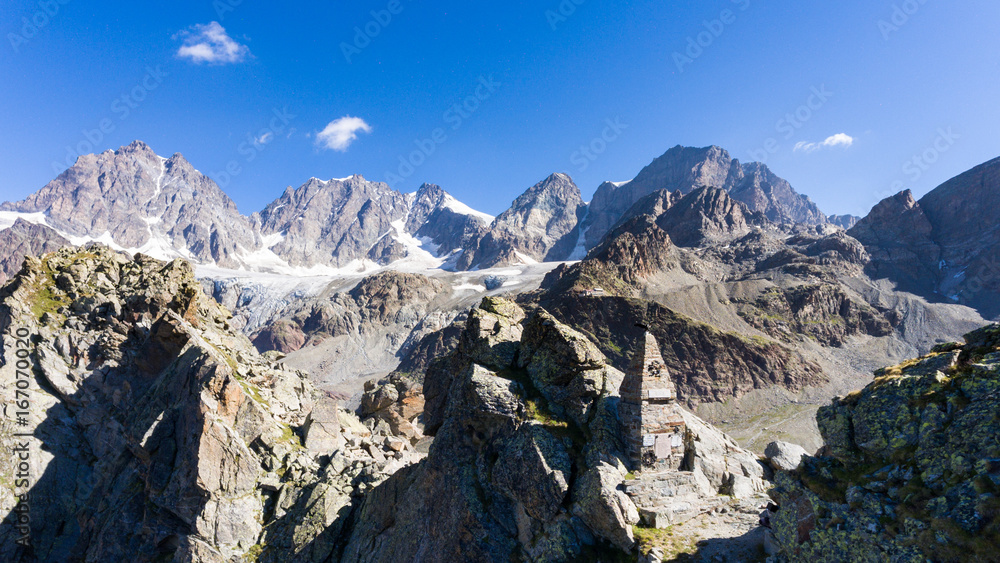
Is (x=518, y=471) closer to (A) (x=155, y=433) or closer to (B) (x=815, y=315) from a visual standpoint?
(A) (x=155, y=433)

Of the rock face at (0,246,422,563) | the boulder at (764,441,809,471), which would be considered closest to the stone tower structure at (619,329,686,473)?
the boulder at (764,441,809,471)

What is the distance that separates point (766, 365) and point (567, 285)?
7980 centimetres

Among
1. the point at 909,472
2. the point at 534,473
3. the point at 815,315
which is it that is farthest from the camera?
the point at 815,315

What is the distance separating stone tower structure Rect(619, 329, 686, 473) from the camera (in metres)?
15.3

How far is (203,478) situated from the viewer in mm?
25156

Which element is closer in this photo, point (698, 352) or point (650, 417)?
point (650, 417)

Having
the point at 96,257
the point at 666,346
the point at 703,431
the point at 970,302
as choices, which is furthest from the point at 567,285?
the point at 970,302

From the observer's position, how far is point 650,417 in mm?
15492

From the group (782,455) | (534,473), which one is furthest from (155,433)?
(782,455)

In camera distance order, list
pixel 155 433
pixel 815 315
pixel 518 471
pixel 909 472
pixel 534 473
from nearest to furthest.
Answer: pixel 909 472 → pixel 534 473 → pixel 518 471 → pixel 155 433 → pixel 815 315

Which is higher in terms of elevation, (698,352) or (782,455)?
(698,352)

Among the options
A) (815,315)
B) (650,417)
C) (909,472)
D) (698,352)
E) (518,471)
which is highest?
(815,315)

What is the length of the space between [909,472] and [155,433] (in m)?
37.2

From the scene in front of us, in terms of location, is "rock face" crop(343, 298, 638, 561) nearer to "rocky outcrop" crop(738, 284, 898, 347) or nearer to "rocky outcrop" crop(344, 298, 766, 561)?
"rocky outcrop" crop(344, 298, 766, 561)
